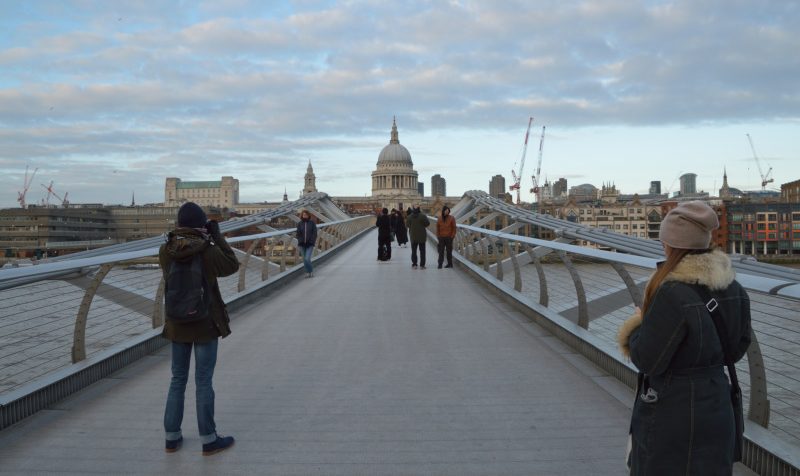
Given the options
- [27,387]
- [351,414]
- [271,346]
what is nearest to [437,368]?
[351,414]

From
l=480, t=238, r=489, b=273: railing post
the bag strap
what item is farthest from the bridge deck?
l=480, t=238, r=489, b=273: railing post

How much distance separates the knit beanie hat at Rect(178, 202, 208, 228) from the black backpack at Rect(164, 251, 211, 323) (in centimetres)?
18

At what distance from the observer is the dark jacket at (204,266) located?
3.55 meters

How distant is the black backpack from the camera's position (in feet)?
11.5

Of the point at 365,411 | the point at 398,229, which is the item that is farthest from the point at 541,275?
the point at 398,229

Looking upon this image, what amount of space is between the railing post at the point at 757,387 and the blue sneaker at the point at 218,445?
8.85 ft

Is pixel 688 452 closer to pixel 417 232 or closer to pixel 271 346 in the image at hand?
pixel 271 346

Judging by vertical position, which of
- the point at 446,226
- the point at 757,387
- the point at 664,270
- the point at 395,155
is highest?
the point at 395,155

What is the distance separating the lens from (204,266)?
361cm

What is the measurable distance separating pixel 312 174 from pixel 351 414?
153 metres

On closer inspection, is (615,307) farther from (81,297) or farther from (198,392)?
(81,297)

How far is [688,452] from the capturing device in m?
2.11

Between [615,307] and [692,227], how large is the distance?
12.2ft

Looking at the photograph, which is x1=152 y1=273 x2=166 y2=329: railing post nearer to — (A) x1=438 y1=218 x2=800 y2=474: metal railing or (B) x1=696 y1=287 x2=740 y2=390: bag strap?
(A) x1=438 y1=218 x2=800 y2=474: metal railing
